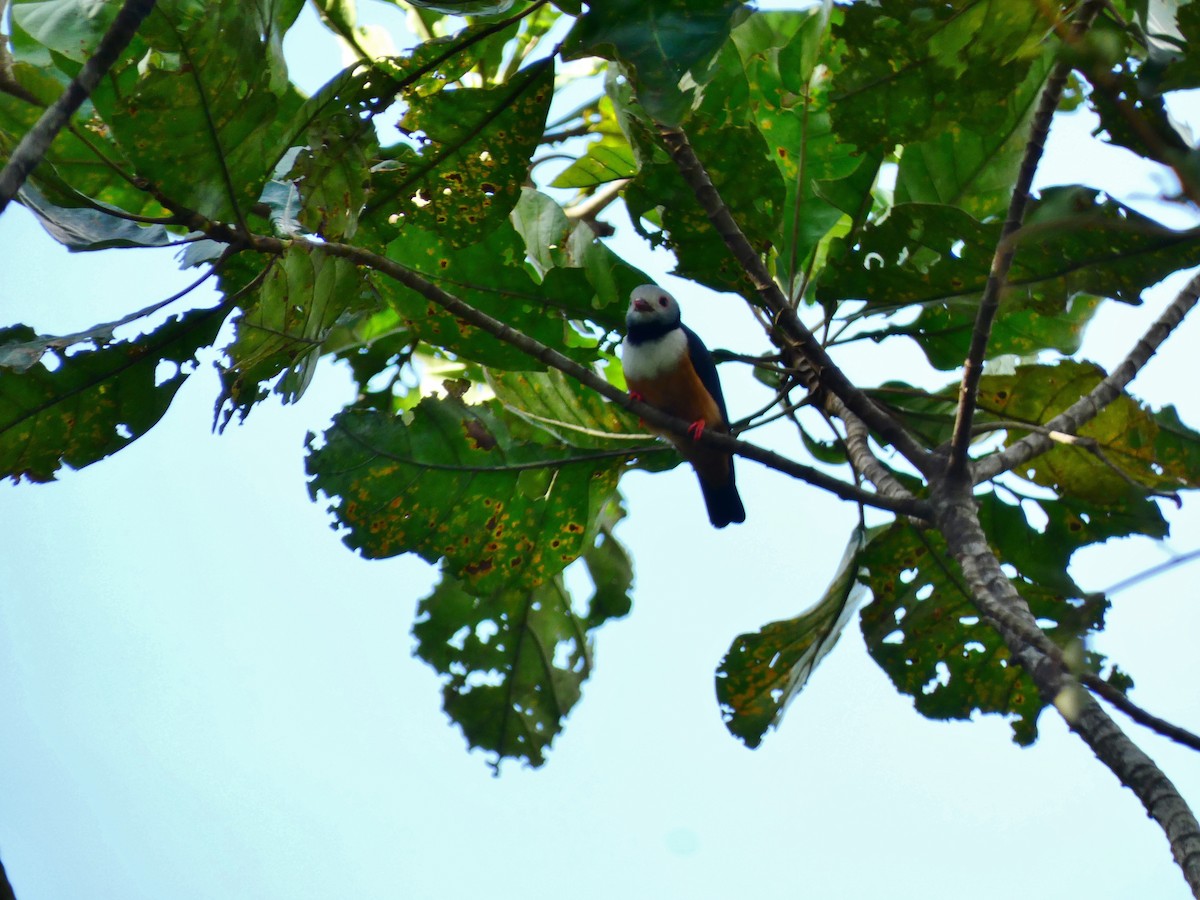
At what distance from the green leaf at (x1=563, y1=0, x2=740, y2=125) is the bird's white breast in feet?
6.82

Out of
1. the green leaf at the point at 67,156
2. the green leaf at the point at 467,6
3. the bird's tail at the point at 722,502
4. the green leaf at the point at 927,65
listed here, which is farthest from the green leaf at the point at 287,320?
the bird's tail at the point at 722,502

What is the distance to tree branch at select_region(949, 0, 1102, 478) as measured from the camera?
239cm

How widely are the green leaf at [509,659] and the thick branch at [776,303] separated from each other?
195 cm

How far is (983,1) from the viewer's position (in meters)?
2.83

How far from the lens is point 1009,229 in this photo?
254 centimetres

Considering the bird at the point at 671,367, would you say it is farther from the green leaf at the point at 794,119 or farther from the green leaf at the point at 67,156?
the green leaf at the point at 67,156

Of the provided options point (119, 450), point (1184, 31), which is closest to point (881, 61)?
point (1184, 31)

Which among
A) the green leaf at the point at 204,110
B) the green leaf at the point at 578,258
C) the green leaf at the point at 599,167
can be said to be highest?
the green leaf at the point at 599,167

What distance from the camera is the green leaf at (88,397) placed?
10.9ft

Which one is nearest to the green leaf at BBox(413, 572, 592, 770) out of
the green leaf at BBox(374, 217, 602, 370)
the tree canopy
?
the tree canopy

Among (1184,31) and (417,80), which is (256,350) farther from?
(1184,31)

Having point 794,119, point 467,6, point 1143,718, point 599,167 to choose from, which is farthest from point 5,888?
point 599,167

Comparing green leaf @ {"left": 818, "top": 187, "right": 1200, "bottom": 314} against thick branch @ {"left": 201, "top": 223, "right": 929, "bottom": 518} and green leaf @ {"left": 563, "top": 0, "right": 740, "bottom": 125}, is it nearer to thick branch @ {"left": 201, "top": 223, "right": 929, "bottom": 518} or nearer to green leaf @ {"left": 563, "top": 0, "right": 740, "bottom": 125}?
thick branch @ {"left": 201, "top": 223, "right": 929, "bottom": 518}

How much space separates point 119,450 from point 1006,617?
2.58 meters
